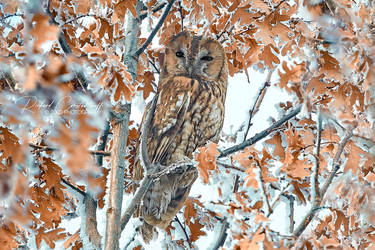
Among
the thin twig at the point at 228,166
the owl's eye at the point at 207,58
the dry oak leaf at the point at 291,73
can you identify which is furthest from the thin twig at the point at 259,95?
the owl's eye at the point at 207,58

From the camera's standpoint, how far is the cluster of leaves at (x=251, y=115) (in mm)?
1113

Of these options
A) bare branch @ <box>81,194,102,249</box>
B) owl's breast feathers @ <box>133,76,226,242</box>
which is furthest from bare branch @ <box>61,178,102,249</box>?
owl's breast feathers @ <box>133,76,226,242</box>

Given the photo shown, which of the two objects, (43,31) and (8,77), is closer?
(43,31)

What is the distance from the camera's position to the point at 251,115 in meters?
2.38

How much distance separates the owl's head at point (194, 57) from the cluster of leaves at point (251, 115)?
0.39m

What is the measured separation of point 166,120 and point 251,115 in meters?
0.80

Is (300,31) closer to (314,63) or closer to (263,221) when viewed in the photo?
(314,63)

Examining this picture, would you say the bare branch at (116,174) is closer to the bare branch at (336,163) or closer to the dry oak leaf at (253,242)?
the dry oak leaf at (253,242)

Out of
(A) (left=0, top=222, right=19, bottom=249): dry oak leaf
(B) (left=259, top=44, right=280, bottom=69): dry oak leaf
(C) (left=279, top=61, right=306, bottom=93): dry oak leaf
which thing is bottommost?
(A) (left=0, top=222, right=19, bottom=249): dry oak leaf

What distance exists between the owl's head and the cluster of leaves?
39 cm

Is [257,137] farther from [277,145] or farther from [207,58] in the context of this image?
[207,58]

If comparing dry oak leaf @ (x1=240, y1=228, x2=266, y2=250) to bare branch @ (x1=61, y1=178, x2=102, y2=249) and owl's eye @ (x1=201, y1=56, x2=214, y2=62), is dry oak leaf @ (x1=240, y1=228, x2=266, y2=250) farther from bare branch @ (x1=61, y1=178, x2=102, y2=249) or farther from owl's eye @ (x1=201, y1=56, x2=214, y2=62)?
owl's eye @ (x1=201, y1=56, x2=214, y2=62)

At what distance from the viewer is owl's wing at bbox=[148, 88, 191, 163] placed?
9.84 feet

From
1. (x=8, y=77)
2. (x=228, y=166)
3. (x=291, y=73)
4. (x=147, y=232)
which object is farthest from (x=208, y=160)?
(x=147, y=232)
